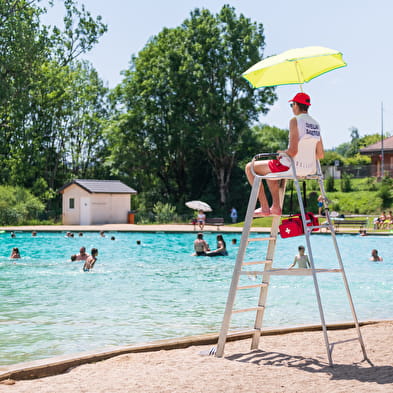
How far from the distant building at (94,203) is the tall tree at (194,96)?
15.5 ft

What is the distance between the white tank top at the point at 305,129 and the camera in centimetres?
604

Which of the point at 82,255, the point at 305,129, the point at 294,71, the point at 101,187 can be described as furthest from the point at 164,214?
the point at 305,129

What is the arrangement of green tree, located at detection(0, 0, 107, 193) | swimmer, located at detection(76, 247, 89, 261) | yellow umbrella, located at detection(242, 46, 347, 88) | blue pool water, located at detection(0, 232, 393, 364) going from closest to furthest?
yellow umbrella, located at detection(242, 46, 347, 88)
blue pool water, located at detection(0, 232, 393, 364)
swimmer, located at detection(76, 247, 89, 261)
green tree, located at detection(0, 0, 107, 193)

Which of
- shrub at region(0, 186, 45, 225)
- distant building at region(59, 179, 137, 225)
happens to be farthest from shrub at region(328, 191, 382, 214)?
shrub at region(0, 186, 45, 225)

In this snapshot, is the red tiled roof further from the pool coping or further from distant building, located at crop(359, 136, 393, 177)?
the pool coping

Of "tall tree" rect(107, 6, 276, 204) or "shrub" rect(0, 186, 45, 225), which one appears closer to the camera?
"shrub" rect(0, 186, 45, 225)

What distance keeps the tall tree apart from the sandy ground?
40.6 meters

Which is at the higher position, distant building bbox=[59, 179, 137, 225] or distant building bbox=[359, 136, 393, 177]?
distant building bbox=[359, 136, 393, 177]

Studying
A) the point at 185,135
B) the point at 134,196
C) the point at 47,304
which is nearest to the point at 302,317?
the point at 47,304

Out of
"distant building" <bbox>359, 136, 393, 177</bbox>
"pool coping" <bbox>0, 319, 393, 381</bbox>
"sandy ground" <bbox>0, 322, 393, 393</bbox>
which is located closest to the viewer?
"sandy ground" <bbox>0, 322, 393, 393</bbox>

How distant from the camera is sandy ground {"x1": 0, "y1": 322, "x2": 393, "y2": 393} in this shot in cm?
517

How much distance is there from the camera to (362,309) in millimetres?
12445

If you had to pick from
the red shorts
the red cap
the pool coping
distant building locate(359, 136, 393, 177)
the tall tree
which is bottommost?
the pool coping

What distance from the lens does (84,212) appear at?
45.8 meters
